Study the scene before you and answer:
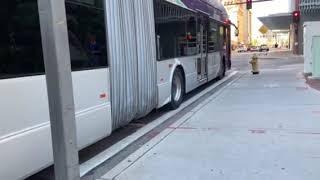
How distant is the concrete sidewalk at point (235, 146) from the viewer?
6203mm

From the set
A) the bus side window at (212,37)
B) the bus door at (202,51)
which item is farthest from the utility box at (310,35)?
the bus door at (202,51)

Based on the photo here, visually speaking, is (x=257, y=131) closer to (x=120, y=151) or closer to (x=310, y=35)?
(x=120, y=151)

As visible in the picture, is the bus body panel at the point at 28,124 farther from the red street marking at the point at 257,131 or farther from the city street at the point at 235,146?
the red street marking at the point at 257,131

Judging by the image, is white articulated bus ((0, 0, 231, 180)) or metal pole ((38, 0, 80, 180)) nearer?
metal pole ((38, 0, 80, 180))

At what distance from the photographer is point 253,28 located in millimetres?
161000

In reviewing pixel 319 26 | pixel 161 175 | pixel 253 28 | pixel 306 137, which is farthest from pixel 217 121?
pixel 253 28

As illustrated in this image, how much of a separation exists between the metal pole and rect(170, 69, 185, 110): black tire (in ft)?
24.4

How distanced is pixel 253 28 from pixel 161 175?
159 meters

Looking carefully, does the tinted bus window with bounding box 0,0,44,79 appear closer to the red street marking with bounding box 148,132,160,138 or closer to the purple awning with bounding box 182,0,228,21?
the red street marking with bounding box 148,132,160,138

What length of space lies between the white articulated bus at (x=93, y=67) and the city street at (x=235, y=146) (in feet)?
2.40

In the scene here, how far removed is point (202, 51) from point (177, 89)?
3247 mm

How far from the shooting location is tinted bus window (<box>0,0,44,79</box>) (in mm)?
4840

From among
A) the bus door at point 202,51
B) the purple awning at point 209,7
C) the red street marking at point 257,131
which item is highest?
the purple awning at point 209,7

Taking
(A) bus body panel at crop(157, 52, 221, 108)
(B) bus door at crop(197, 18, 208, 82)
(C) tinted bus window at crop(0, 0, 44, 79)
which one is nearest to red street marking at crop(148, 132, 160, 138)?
(A) bus body panel at crop(157, 52, 221, 108)
